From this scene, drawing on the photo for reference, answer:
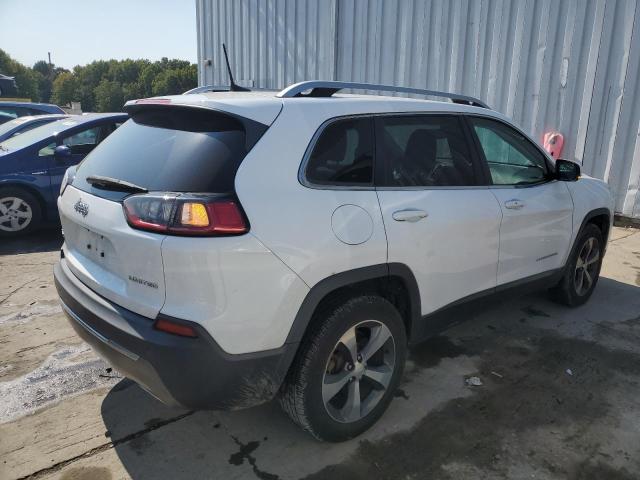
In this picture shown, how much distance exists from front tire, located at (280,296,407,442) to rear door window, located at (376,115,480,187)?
2.24 ft

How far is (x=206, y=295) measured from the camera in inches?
79.1

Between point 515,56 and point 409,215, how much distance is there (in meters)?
6.31

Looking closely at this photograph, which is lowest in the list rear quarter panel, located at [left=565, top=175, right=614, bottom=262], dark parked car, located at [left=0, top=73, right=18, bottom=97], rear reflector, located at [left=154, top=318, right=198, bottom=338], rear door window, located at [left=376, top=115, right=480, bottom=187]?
rear reflector, located at [left=154, top=318, right=198, bottom=338]

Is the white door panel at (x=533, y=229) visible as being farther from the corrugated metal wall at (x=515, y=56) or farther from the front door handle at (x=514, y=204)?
the corrugated metal wall at (x=515, y=56)

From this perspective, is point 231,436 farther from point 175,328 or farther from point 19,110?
point 19,110

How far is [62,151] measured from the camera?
6086 millimetres

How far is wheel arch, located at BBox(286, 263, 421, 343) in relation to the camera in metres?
2.23

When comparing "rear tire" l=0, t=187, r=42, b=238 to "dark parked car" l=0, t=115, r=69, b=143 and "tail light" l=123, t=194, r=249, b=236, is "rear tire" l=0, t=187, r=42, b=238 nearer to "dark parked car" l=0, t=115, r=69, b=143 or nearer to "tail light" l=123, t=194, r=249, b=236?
"dark parked car" l=0, t=115, r=69, b=143

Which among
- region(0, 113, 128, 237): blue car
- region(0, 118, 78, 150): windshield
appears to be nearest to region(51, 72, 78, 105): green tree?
region(0, 118, 78, 150): windshield

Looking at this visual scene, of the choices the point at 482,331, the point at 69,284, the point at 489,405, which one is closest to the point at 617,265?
the point at 482,331

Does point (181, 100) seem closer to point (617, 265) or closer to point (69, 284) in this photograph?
point (69, 284)

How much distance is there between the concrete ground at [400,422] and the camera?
2443 mm

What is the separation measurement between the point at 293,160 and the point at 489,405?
184 cm

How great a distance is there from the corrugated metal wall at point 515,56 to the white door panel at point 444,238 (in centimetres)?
517
